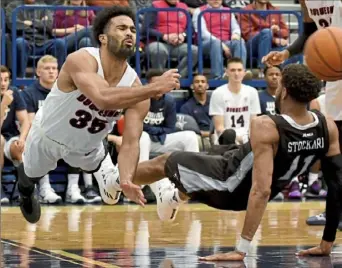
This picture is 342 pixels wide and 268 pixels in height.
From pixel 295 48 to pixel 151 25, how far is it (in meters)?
7.05

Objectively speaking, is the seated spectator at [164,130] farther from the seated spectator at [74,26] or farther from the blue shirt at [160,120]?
the seated spectator at [74,26]

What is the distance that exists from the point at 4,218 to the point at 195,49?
19.1ft

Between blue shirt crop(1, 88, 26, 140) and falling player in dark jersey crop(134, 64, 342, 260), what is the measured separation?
19.2 ft

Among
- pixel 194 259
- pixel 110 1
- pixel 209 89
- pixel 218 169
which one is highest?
pixel 110 1

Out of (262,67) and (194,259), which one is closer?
(194,259)

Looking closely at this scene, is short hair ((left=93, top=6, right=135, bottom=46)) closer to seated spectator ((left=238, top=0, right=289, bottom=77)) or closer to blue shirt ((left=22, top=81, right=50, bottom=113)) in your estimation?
blue shirt ((left=22, top=81, right=50, bottom=113))

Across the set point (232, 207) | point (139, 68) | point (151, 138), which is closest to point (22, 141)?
point (151, 138)

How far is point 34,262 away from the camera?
7.70 meters

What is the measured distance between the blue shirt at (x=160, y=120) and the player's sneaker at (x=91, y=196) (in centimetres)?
111

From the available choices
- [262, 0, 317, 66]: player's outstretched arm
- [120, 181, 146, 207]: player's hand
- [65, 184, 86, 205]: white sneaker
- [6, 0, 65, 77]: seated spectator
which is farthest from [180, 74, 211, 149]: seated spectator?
[120, 181, 146, 207]: player's hand

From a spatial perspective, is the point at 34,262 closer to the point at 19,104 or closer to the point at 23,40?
the point at 19,104

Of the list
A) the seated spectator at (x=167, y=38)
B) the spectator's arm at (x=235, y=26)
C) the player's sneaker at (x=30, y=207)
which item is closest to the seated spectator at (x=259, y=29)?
the spectator's arm at (x=235, y=26)

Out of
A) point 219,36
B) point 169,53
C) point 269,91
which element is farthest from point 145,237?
point 219,36

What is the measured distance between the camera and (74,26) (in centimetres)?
1608
